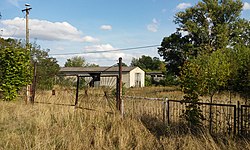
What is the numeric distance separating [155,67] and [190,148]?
9154 centimetres

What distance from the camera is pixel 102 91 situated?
11.1m

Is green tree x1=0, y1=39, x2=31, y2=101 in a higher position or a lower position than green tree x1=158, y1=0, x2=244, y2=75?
lower

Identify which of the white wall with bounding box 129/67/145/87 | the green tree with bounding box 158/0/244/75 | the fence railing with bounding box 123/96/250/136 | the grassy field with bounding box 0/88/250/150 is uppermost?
the green tree with bounding box 158/0/244/75

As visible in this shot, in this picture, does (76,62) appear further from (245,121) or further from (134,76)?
(245,121)

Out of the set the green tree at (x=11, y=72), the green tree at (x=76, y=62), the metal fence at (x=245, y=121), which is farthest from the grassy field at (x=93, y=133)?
the green tree at (x=76, y=62)

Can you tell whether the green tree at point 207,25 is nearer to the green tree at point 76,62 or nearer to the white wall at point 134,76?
the white wall at point 134,76

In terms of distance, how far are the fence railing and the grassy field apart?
17.1 inches

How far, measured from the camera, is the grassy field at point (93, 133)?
569 centimetres

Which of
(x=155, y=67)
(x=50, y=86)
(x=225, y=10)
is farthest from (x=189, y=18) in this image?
(x=155, y=67)

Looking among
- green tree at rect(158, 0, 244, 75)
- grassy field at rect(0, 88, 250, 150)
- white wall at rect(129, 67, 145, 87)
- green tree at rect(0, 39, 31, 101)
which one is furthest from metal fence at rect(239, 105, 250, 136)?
white wall at rect(129, 67, 145, 87)

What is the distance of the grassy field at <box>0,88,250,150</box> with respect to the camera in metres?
5.69

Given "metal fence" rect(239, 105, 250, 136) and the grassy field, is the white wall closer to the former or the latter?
the grassy field

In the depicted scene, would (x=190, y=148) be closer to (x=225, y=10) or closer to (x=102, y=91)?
(x=102, y=91)

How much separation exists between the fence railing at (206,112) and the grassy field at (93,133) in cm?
43
